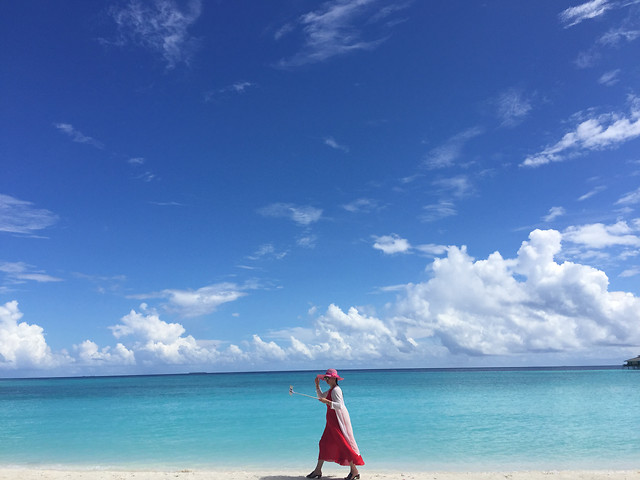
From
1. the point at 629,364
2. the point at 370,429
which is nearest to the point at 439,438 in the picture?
the point at 370,429

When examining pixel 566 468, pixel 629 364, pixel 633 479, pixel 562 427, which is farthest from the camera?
pixel 629 364

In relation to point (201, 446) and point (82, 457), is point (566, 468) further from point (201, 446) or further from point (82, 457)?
point (82, 457)

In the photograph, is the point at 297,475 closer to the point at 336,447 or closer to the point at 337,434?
the point at 336,447

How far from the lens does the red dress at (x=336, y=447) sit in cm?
938

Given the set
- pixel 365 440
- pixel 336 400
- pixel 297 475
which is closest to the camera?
pixel 336 400

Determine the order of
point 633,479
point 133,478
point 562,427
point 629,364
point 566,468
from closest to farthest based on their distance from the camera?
point 633,479 → point 133,478 → point 566,468 → point 562,427 → point 629,364

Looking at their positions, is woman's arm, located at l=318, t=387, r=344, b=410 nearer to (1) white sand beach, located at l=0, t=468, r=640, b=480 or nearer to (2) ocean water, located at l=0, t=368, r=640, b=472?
(1) white sand beach, located at l=0, t=468, r=640, b=480

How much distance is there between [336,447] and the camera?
945 centimetres

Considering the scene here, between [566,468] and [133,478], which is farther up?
[133,478]

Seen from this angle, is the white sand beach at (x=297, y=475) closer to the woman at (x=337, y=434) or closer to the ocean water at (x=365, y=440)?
the woman at (x=337, y=434)

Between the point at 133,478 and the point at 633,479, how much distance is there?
1117 centimetres

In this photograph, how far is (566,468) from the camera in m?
12.7

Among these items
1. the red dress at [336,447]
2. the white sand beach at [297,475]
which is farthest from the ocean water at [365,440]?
the red dress at [336,447]

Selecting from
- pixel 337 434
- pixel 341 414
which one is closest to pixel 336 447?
pixel 337 434
